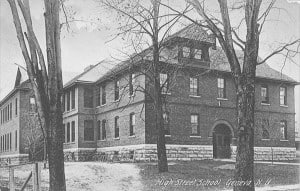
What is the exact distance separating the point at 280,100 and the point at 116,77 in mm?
14698

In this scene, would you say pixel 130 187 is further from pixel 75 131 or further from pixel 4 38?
pixel 75 131

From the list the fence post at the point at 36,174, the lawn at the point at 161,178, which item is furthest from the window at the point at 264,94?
the fence post at the point at 36,174

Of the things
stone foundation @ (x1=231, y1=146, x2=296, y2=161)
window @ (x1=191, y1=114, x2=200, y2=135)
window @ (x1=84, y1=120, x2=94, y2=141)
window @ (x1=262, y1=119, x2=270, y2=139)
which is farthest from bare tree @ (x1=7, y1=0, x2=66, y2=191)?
window @ (x1=84, y1=120, x2=94, y2=141)

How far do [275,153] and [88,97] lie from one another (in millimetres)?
17480

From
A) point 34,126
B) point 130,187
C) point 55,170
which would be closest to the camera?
point 55,170

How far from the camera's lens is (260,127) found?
117 ft

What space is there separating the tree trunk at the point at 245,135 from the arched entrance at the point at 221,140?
2264 centimetres

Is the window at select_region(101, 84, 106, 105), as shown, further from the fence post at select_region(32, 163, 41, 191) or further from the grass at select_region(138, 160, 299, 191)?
the fence post at select_region(32, 163, 41, 191)

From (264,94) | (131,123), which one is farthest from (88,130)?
(264,94)

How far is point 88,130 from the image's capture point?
1554 inches

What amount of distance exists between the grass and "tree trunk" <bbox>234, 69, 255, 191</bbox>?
5.84 metres

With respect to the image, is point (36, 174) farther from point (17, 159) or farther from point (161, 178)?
point (17, 159)

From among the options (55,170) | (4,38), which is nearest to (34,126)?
(4,38)

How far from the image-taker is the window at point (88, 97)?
3972 cm
